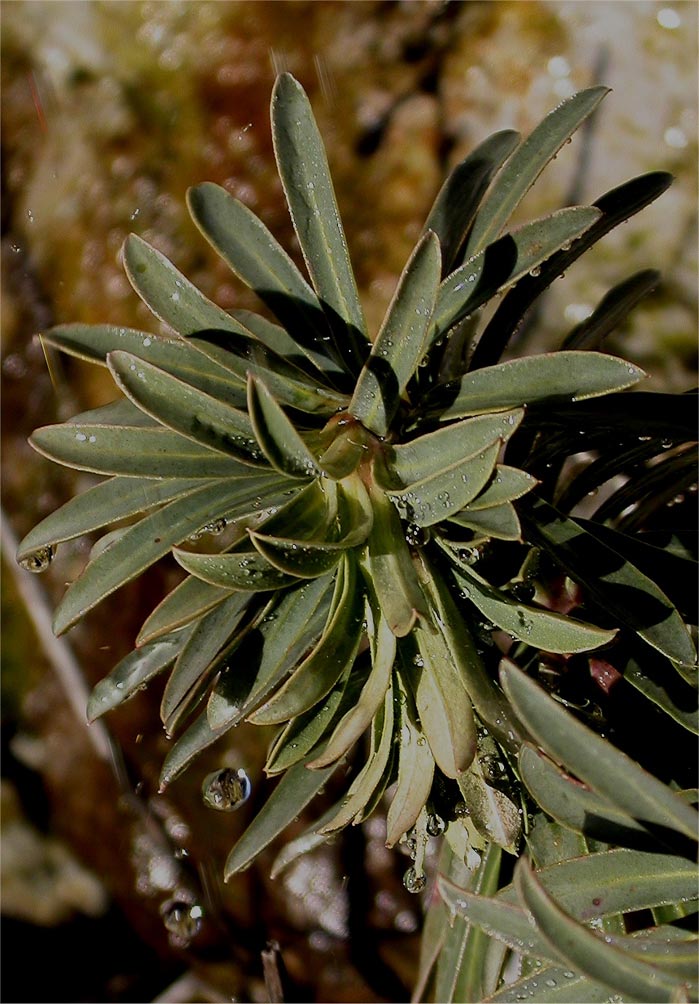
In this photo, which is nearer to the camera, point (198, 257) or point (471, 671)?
point (471, 671)

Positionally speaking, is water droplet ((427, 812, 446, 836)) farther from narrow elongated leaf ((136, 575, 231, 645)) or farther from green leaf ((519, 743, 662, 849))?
narrow elongated leaf ((136, 575, 231, 645))

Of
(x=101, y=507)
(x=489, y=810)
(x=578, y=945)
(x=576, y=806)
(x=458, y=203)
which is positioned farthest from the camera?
(x=458, y=203)

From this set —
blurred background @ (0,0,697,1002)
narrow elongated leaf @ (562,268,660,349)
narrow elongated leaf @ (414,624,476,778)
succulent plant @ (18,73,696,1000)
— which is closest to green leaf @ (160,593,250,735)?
succulent plant @ (18,73,696,1000)

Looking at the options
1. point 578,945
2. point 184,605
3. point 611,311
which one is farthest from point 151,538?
point 611,311

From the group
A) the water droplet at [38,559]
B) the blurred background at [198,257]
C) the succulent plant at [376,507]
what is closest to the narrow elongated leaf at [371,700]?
the succulent plant at [376,507]

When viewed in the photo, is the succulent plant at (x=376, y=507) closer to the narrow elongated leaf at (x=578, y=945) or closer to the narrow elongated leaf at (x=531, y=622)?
the narrow elongated leaf at (x=531, y=622)

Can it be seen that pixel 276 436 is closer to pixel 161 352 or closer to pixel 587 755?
pixel 161 352

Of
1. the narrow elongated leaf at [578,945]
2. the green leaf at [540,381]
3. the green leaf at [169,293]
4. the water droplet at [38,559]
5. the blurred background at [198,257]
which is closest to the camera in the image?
the narrow elongated leaf at [578,945]
